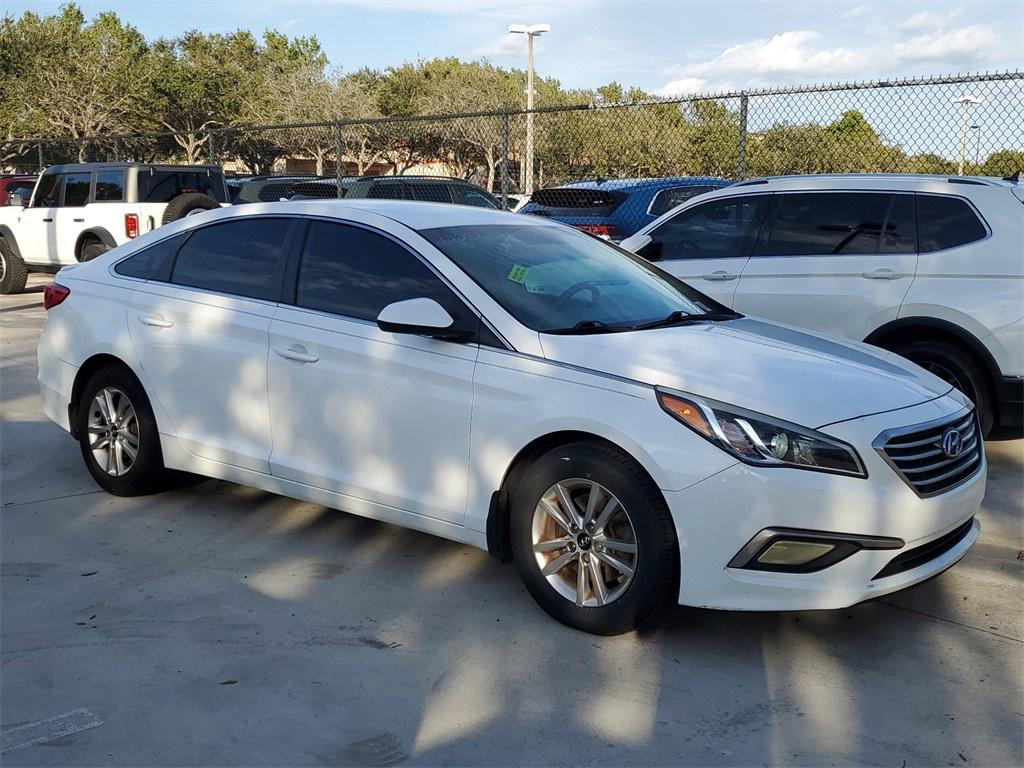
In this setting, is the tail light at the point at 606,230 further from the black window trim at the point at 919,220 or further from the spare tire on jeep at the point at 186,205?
the spare tire on jeep at the point at 186,205

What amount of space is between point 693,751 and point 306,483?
226cm

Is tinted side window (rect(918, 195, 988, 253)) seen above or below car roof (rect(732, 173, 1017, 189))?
below

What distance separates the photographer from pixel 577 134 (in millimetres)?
15305

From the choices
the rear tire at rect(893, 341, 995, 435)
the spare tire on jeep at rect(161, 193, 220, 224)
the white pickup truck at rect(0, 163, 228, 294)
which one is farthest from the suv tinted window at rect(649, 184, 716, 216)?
the white pickup truck at rect(0, 163, 228, 294)

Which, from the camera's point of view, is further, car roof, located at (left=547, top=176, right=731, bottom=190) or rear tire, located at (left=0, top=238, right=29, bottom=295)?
rear tire, located at (left=0, top=238, right=29, bottom=295)

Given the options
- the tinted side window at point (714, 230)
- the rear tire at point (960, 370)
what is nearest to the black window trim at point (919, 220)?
the rear tire at point (960, 370)

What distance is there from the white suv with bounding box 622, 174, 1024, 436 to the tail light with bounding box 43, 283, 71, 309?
140 inches

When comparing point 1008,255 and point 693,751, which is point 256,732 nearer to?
point 693,751

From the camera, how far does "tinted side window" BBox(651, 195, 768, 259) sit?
7492 mm

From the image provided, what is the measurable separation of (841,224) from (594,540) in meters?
3.97

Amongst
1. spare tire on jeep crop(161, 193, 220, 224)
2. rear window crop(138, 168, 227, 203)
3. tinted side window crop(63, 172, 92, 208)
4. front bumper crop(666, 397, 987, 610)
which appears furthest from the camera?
tinted side window crop(63, 172, 92, 208)

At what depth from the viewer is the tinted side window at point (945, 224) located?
21.6 feet

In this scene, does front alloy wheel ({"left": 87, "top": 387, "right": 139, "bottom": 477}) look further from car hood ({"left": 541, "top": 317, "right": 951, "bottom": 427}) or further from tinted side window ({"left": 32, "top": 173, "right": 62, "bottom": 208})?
tinted side window ({"left": 32, "top": 173, "right": 62, "bottom": 208})

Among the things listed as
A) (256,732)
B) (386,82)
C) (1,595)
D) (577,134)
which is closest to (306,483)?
(1,595)
